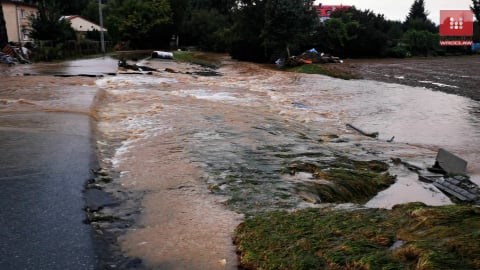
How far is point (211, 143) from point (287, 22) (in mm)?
29517

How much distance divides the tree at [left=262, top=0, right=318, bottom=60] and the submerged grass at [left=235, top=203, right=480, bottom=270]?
108 ft

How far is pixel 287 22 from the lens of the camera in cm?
3691

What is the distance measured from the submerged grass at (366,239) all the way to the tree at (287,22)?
33025 millimetres

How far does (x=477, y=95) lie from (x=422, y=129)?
846cm

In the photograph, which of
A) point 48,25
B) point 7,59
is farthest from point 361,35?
point 7,59

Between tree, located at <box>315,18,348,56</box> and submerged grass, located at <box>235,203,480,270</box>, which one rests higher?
tree, located at <box>315,18,348,56</box>

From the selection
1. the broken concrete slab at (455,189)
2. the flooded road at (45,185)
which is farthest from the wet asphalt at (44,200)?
the broken concrete slab at (455,189)

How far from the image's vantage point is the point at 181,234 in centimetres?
502

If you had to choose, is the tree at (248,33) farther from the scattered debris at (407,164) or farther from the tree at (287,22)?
the scattered debris at (407,164)

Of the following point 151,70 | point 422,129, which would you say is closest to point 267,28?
point 151,70

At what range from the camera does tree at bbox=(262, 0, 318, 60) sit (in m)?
36.3

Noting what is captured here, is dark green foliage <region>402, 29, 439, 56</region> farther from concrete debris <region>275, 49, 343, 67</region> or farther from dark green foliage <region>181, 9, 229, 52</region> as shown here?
dark green foliage <region>181, 9, 229, 52</region>

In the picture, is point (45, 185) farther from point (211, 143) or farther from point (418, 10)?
point (418, 10)

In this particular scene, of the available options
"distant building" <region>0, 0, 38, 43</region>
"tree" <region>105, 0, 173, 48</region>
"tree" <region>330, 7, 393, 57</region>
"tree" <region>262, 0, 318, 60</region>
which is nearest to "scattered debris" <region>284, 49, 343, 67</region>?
"tree" <region>262, 0, 318, 60</region>
